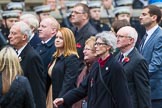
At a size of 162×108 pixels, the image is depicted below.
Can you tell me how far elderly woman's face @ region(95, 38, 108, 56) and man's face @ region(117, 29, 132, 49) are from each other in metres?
0.63

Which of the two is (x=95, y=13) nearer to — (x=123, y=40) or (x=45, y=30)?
(x=45, y=30)

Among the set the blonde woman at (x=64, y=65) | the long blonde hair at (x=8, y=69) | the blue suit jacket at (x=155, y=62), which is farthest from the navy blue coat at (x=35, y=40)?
the long blonde hair at (x=8, y=69)

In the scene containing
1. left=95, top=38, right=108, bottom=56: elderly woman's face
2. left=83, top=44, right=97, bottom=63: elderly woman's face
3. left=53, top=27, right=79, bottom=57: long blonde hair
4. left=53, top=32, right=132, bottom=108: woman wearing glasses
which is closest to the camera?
left=53, top=32, right=132, bottom=108: woman wearing glasses

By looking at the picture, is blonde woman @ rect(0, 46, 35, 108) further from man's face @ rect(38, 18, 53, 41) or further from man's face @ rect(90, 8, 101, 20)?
man's face @ rect(90, 8, 101, 20)

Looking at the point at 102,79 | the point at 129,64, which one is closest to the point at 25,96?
the point at 102,79

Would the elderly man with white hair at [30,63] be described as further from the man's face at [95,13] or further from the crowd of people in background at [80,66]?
the man's face at [95,13]

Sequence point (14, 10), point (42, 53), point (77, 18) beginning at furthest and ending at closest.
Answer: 1. point (14, 10)
2. point (77, 18)
3. point (42, 53)

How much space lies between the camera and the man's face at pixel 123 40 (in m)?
10.1

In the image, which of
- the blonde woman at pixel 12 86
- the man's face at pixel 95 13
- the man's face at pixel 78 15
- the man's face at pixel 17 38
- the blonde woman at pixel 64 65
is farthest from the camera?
the man's face at pixel 95 13

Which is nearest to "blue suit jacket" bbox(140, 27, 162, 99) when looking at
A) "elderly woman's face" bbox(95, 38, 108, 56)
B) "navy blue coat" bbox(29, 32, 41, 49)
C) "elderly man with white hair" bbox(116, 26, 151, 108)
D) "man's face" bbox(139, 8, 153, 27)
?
"man's face" bbox(139, 8, 153, 27)

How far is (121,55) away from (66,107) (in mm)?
1081

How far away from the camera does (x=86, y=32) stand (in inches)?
491

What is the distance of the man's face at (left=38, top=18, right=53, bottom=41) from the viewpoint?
11.9 metres

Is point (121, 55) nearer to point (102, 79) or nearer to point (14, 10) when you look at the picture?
point (102, 79)
